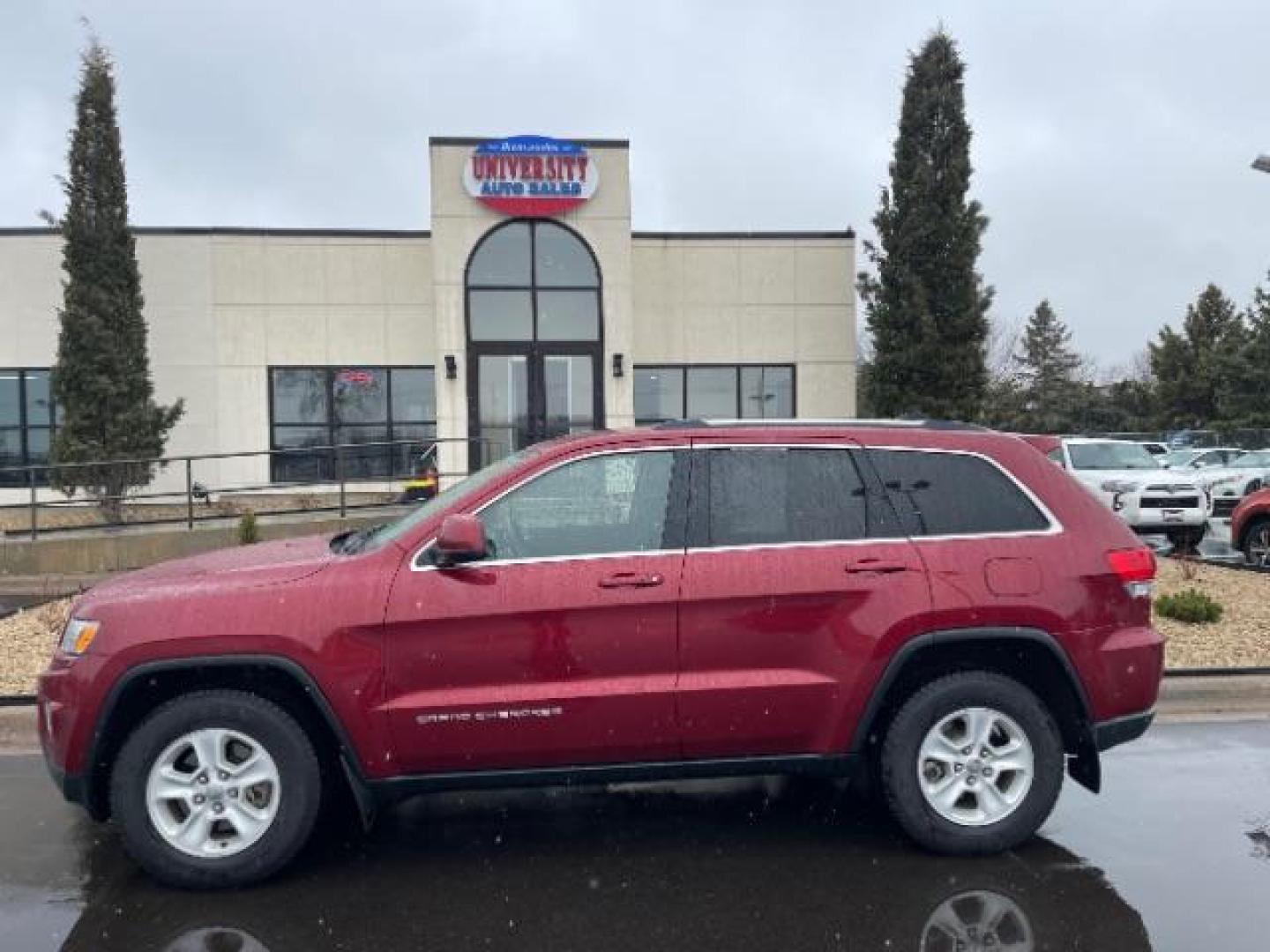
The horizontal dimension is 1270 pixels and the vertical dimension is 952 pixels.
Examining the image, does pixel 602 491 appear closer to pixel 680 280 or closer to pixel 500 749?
pixel 500 749

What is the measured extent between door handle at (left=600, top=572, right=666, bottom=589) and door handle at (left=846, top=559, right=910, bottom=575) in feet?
2.64

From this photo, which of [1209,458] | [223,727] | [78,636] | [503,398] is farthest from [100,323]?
[1209,458]

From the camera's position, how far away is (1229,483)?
23.0 meters

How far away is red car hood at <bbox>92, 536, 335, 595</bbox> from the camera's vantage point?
4.16 m

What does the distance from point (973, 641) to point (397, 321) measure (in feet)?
54.5

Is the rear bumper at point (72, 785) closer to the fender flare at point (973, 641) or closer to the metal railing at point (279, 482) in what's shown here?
the fender flare at point (973, 641)

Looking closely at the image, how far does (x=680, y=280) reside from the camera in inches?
793

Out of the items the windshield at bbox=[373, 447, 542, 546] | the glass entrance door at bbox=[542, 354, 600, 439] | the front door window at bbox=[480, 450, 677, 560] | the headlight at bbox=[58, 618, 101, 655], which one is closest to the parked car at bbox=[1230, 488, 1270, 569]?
the front door window at bbox=[480, 450, 677, 560]

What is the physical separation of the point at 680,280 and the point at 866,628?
16523mm

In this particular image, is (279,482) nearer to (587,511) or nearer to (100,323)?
(100,323)

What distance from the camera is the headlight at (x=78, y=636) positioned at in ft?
13.3

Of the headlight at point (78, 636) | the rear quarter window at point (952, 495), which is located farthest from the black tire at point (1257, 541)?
the headlight at point (78, 636)

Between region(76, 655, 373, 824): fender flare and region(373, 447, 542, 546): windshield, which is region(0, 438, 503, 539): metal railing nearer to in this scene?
region(373, 447, 542, 546): windshield

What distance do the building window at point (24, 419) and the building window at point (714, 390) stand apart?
1098 centimetres
